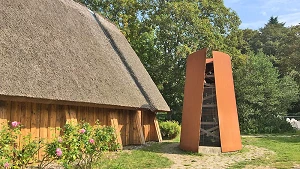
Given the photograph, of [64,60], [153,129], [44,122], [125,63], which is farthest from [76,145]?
[153,129]

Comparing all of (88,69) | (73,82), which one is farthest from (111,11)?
(73,82)

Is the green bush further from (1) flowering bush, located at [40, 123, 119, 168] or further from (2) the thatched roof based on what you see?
(1) flowering bush, located at [40, 123, 119, 168]

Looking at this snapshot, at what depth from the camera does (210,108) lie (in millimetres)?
12484

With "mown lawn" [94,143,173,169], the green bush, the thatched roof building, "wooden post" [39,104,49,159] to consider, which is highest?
the thatched roof building

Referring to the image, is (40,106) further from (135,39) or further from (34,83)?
(135,39)

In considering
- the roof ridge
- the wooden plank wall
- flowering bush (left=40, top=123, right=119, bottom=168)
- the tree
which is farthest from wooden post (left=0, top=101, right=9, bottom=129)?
the tree

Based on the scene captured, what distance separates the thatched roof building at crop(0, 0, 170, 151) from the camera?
26.6 feet

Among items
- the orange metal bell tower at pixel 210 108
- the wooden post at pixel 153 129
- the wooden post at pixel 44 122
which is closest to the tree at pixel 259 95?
the wooden post at pixel 153 129

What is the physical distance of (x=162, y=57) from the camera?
25.6m

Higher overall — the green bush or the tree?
the tree

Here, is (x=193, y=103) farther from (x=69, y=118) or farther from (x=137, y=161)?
(x=69, y=118)

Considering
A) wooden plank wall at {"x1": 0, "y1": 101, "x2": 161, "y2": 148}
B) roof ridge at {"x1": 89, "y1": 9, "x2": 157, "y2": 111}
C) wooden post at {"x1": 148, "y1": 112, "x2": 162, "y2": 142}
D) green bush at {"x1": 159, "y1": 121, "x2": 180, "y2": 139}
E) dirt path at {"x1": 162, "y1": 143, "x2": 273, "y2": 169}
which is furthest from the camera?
green bush at {"x1": 159, "y1": 121, "x2": 180, "y2": 139}

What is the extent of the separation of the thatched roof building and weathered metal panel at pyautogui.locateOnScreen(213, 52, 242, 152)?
3428 mm

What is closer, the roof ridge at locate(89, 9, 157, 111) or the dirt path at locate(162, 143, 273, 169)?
the dirt path at locate(162, 143, 273, 169)
